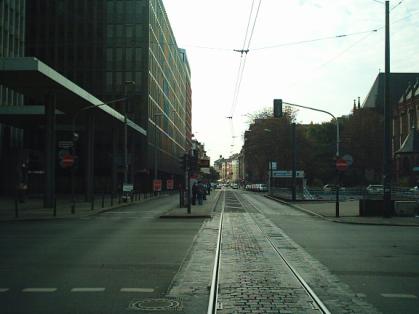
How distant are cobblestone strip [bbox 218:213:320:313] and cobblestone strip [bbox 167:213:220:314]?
280mm

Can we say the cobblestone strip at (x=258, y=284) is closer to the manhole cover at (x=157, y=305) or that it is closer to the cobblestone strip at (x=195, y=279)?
the cobblestone strip at (x=195, y=279)

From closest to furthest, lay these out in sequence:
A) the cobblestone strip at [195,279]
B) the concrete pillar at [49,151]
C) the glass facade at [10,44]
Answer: the cobblestone strip at [195,279]
the concrete pillar at [49,151]
the glass facade at [10,44]

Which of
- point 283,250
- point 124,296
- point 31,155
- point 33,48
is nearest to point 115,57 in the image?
point 33,48

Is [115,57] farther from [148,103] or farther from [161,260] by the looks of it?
[161,260]

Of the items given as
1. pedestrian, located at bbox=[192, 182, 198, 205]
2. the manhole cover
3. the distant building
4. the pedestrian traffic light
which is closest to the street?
the manhole cover

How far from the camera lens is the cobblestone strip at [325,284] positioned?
7.50m

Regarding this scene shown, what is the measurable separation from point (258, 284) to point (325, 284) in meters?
1.12

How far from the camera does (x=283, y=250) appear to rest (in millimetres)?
13984

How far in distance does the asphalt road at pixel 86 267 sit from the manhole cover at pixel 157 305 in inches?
5.3

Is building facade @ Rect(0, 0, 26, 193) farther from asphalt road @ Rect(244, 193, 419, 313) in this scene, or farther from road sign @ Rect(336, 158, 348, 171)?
asphalt road @ Rect(244, 193, 419, 313)

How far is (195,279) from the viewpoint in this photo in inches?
383

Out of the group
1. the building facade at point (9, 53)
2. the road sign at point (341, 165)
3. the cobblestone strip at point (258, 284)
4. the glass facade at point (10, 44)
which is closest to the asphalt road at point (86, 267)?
the cobblestone strip at point (258, 284)

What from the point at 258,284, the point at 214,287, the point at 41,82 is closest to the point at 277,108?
the point at 41,82

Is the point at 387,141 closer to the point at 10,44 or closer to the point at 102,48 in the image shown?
the point at 10,44
